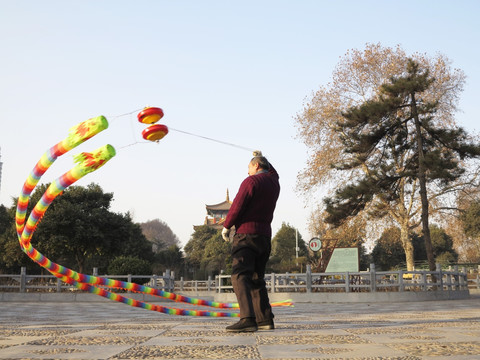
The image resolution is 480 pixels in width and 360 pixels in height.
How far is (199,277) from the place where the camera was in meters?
56.5

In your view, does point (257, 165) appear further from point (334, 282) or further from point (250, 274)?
point (334, 282)

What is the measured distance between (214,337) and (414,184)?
966 inches

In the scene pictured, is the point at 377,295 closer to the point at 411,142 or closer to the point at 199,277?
the point at 411,142

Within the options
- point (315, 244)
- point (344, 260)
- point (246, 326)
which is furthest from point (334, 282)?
point (246, 326)

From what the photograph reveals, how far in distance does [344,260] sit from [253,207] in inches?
638

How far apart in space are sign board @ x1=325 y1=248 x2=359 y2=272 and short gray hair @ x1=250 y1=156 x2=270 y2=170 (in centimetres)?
1567

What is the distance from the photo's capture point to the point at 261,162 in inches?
Result: 222

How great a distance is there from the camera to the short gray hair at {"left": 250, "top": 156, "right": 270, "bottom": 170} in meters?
5.63

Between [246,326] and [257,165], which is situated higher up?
[257,165]

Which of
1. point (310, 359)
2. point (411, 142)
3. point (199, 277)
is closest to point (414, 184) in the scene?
point (411, 142)

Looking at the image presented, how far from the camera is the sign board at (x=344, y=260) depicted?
20.4 m

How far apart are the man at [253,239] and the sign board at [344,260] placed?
51.8 ft

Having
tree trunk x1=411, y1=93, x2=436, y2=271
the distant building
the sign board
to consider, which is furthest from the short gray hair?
the distant building

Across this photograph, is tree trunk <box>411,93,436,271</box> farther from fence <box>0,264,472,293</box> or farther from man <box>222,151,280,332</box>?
man <box>222,151,280,332</box>
